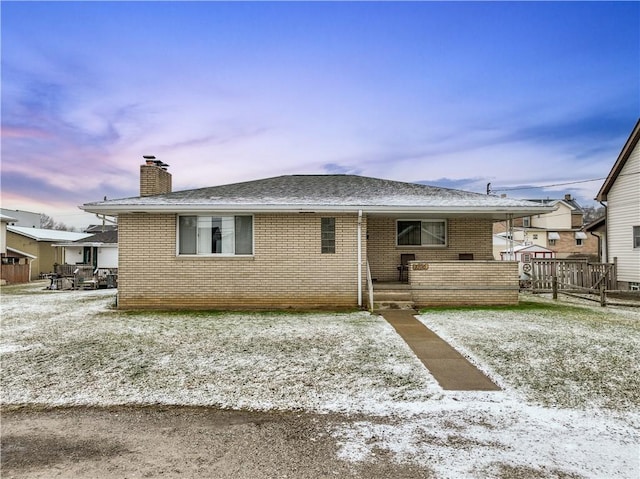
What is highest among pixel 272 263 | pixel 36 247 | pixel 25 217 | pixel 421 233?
pixel 25 217

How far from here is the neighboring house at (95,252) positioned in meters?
28.8

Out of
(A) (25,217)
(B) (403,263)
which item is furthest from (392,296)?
(A) (25,217)

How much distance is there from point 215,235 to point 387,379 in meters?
7.29

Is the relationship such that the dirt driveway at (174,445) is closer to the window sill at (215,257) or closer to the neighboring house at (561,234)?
the window sill at (215,257)

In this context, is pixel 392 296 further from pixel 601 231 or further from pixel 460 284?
pixel 601 231

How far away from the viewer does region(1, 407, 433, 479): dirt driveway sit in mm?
3220

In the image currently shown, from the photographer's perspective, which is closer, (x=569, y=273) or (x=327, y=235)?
(x=327, y=235)

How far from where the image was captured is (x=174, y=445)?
3.71 meters

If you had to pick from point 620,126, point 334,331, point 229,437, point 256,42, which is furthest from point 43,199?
point 620,126

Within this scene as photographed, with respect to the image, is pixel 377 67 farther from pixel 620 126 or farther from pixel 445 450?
pixel 620 126

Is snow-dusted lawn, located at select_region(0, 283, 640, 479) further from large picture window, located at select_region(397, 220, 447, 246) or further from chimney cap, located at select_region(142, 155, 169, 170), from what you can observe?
chimney cap, located at select_region(142, 155, 169, 170)

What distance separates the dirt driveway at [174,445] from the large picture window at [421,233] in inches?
366

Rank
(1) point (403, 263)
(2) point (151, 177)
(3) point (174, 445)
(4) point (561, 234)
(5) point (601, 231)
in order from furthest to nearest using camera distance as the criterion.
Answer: (4) point (561, 234)
(5) point (601, 231)
(2) point (151, 177)
(1) point (403, 263)
(3) point (174, 445)

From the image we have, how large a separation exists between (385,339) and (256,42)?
10.6 metres
